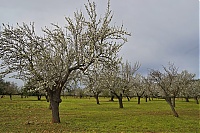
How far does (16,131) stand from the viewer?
14.7 m

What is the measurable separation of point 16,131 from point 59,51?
23.8ft

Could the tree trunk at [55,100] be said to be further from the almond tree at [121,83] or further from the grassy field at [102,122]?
the almond tree at [121,83]

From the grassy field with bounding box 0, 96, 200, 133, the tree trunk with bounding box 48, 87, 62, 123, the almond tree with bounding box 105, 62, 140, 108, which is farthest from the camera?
the almond tree with bounding box 105, 62, 140, 108

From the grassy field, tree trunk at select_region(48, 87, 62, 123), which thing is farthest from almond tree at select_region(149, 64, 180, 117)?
tree trunk at select_region(48, 87, 62, 123)

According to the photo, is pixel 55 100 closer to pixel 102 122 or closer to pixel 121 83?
pixel 102 122

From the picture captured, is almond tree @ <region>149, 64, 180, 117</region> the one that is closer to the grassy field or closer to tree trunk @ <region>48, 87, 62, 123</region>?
the grassy field

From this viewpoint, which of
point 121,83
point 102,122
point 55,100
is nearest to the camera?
point 55,100

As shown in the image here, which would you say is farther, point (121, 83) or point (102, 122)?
point (121, 83)

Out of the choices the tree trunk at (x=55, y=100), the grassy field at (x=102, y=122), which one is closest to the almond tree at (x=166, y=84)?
the grassy field at (x=102, y=122)

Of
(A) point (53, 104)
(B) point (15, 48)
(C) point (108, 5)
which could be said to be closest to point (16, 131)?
(A) point (53, 104)

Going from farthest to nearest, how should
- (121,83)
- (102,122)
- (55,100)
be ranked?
(121,83), (102,122), (55,100)

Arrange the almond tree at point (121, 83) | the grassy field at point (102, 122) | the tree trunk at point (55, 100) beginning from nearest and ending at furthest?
1. the grassy field at point (102, 122)
2. the tree trunk at point (55, 100)
3. the almond tree at point (121, 83)

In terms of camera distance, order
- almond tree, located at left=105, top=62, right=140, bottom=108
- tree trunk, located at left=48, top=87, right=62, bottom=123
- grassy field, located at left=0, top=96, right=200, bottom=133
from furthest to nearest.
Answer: almond tree, located at left=105, top=62, right=140, bottom=108
tree trunk, located at left=48, top=87, right=62, bottom=123
grassy field, located at left=0, top=96, right=200, bottom=133

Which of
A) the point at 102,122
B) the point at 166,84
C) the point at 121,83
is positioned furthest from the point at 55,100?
the point at 121,83
